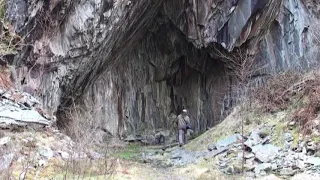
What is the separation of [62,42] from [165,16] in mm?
6031

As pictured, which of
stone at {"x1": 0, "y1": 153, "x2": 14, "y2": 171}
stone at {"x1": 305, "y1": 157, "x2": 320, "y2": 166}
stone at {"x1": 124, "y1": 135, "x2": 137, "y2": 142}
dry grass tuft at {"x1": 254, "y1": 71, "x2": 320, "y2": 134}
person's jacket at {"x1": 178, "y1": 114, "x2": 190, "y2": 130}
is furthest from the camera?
stone at {"x1": 124, "y1": 135, "x2": 137, "y2": 142}

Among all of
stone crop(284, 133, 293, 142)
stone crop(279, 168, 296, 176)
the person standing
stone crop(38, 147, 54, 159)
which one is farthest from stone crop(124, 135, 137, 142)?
stone crop(279, 168, 296, 176)

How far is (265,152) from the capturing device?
11602 mm

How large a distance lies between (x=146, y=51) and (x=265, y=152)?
34.0 feet

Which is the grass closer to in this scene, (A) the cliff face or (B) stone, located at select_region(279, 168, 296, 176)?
(A) the cliff face

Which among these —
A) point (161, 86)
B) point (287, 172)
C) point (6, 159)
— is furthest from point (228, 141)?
point (161, 86)

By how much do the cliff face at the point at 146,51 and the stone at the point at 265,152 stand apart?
5.71 metres

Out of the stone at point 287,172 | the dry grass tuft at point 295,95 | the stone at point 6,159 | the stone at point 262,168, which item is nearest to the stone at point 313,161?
the stone at point 287,172

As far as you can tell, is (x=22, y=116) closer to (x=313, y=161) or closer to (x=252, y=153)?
(x=252, y=153)

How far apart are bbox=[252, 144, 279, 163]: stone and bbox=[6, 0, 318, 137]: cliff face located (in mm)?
5706

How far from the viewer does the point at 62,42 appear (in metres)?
14.7

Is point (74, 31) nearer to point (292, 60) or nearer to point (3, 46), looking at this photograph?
point (3, 46)

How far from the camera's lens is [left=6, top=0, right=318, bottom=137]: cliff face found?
1427 cm

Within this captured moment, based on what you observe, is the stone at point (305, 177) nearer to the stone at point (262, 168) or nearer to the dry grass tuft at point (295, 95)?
the stone at point (262, 168)
